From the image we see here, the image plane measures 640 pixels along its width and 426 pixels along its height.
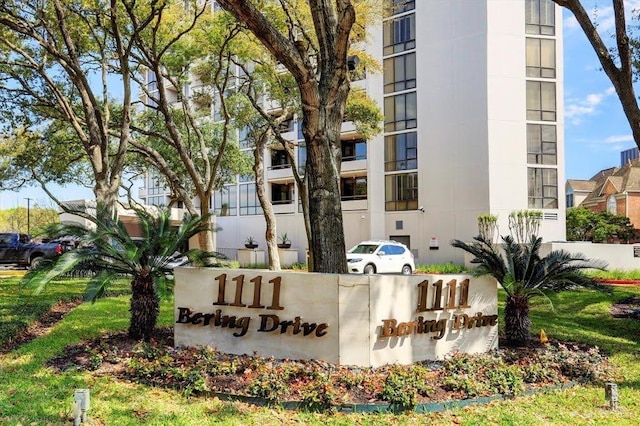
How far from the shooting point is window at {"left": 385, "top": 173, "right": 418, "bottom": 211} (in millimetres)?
31516

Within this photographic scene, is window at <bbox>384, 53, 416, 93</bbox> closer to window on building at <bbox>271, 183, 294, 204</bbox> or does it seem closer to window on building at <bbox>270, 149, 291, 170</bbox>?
window on building at <bbox>270, 149, 291, 170</bbox>

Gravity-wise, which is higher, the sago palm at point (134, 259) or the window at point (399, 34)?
the window at point (399, 34)

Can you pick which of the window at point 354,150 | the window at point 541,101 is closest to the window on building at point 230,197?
the window at point 354,150

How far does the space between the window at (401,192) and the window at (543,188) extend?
639 cm

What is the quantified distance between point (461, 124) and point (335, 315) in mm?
24526

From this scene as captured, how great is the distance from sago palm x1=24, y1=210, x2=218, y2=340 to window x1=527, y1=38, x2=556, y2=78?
2620 centimetres

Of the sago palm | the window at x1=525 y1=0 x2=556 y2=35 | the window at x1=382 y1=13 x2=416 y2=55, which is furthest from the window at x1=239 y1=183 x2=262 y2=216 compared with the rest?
the sago palm

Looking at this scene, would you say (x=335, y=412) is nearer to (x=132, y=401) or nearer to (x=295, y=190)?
(x=132, y=401)

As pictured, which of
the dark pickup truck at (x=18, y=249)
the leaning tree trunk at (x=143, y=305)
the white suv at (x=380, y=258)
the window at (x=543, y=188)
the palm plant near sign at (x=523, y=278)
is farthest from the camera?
the window at (x=543, y=188)

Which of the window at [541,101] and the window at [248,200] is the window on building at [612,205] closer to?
the window at [541,101]

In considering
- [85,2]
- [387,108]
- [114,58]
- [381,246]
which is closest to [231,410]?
[85,2]

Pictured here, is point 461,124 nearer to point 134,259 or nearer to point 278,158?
point 278,158

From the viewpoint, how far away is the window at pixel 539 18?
96.3 ft

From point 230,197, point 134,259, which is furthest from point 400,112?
point 134,259
